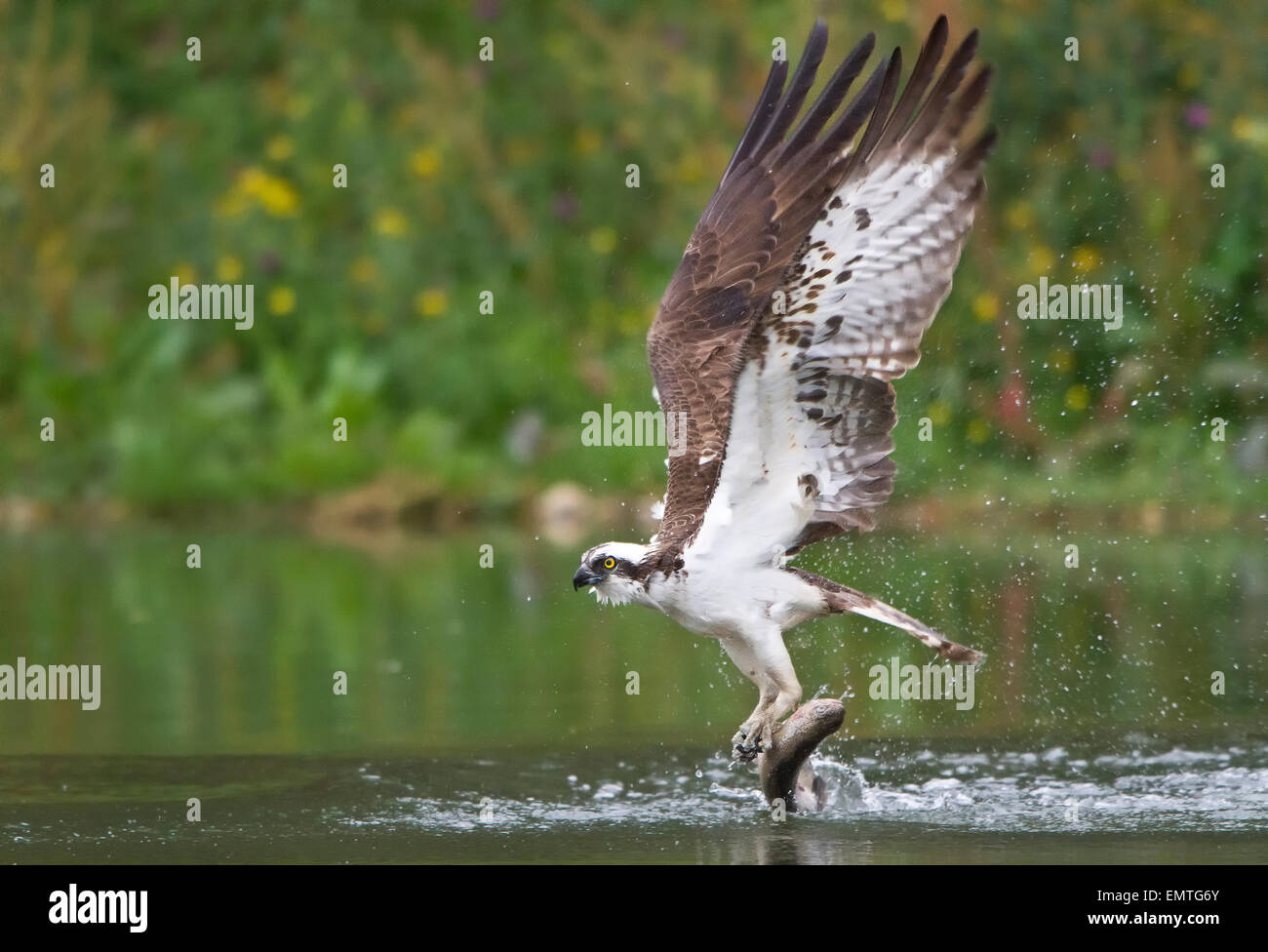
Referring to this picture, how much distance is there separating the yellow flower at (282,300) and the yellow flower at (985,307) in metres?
5.71

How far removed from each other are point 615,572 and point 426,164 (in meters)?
10.3

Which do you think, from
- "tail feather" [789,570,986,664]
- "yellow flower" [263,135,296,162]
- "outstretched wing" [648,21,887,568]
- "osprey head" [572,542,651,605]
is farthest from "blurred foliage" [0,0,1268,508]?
"osprey head" [572,542,651,605]

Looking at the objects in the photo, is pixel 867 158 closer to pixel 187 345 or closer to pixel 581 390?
pixel 581 390

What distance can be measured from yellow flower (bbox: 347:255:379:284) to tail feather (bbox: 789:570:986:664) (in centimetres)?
986

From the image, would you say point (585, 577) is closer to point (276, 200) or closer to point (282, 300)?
point (282, 300)

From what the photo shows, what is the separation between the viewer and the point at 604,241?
17.0 meters

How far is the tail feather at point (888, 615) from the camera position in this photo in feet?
23.9

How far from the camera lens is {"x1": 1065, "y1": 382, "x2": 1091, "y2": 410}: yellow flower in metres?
14.1

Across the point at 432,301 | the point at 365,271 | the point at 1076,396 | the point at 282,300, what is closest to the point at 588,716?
the point at 1076,396

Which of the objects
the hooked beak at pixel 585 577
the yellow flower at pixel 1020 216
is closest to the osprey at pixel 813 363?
the hooked beak at pixel 585 577

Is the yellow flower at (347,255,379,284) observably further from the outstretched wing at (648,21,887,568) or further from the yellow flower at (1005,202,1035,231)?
the outstretched wing at (648,21,887,568)

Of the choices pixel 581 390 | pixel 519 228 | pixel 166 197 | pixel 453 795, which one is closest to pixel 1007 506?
pixel 581 390

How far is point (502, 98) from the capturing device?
18.4 m

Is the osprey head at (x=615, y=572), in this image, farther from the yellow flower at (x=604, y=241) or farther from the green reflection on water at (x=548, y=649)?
the yellow flower at (x=604, y=241)
